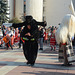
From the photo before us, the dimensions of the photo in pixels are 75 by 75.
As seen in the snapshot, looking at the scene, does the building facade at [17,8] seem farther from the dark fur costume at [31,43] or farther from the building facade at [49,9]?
the dark fur costume at [31,43]

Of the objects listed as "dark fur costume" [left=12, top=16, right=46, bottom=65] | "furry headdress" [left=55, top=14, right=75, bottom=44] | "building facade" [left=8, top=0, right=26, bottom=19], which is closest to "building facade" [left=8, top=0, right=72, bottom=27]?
"building facade" [left=8, top=0, right=26, bottom=19]

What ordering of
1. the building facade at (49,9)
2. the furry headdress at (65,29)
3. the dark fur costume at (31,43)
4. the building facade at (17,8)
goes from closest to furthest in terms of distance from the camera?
1. the furry headdress at (65,29)
2. the dark fur costume at (31,43)
3. the building facade at (17,8)
4. the building facade at (49,9)

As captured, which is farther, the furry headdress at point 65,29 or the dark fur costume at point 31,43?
the dark fur costume at point 31,43

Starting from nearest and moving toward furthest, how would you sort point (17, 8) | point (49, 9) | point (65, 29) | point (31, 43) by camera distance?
point (65, 29) < point (31, 43) < point (17, 8) < point (49, 9)

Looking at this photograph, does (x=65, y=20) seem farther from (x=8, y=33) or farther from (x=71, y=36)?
(x=8, y=33)

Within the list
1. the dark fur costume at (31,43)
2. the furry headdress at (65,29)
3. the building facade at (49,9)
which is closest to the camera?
the furry headdress at (65,29)

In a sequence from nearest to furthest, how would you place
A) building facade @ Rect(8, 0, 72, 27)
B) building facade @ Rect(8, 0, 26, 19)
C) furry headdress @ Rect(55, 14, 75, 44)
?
1. furry headdress @ Rect(55, 14, 75, 44)
2. building facade @ Rect(8, 0, 26, 19)
3. building facade @ Rect(8, 0, 72, 27)

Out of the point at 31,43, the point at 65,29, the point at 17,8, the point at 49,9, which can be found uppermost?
the point at 17,8

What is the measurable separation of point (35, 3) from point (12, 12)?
25.2ft

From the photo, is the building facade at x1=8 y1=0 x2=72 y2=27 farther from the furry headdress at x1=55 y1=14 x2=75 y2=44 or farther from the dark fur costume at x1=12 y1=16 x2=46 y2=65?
the furry headdress at x1=55 y1=14 x2=75 y2=44

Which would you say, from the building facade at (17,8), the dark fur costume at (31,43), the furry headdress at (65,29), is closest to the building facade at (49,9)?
the building facade at (17,8)

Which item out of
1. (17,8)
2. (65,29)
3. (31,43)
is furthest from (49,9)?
(65,29)

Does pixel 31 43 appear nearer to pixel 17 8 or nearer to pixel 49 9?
pixel 17 8

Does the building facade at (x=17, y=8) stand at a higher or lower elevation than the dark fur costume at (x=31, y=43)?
higher
